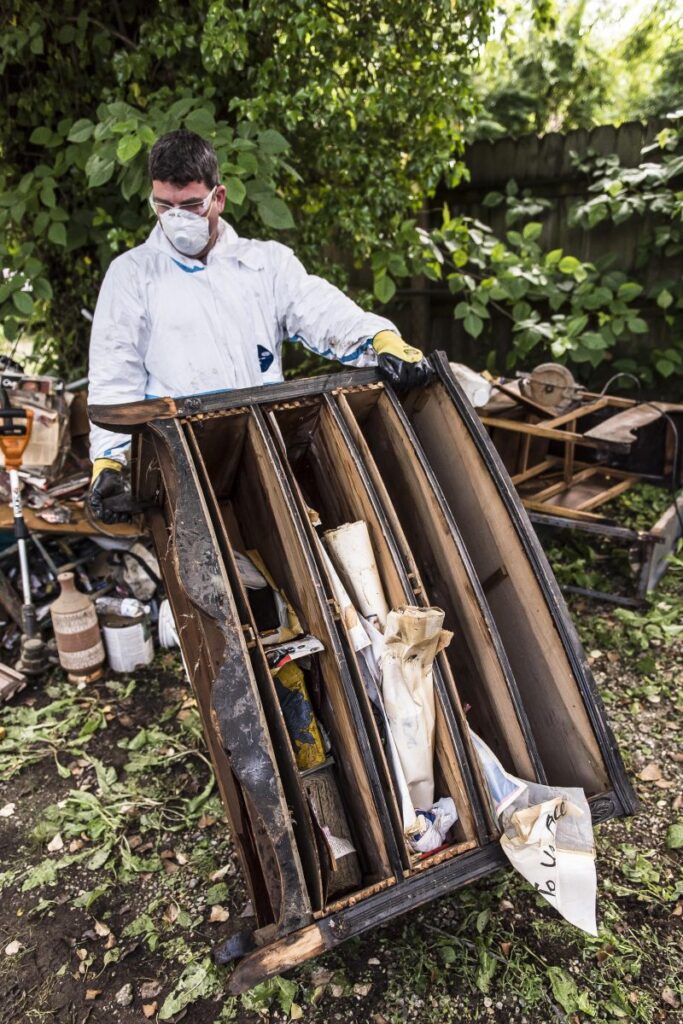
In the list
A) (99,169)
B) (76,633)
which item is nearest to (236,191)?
(99,169)

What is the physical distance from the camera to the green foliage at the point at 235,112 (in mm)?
3283

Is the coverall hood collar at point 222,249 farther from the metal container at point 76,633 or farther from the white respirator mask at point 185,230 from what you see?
the metal container at point 76,633

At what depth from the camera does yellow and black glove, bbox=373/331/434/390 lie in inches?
81.3

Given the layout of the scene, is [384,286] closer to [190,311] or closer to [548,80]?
[190,311]

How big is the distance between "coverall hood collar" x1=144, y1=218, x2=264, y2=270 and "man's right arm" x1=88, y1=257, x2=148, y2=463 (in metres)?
0.13

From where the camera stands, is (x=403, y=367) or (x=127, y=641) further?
(x=127, y=641)

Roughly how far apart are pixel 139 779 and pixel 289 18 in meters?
3.68

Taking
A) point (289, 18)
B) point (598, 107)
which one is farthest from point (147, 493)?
point (598, 107)

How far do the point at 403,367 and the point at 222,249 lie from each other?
3.30ft

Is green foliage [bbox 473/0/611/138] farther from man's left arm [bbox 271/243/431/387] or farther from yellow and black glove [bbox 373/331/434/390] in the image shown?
yellow and black glove [bbox 373/331/434/390]

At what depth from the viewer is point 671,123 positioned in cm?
496

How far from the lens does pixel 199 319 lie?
8.34ft

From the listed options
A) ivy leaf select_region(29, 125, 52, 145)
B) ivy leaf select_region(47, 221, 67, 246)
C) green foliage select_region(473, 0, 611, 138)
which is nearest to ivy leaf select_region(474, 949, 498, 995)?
ivy leaf select_region(47, 221, 67, 246)

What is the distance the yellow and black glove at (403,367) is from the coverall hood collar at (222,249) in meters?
0.82
